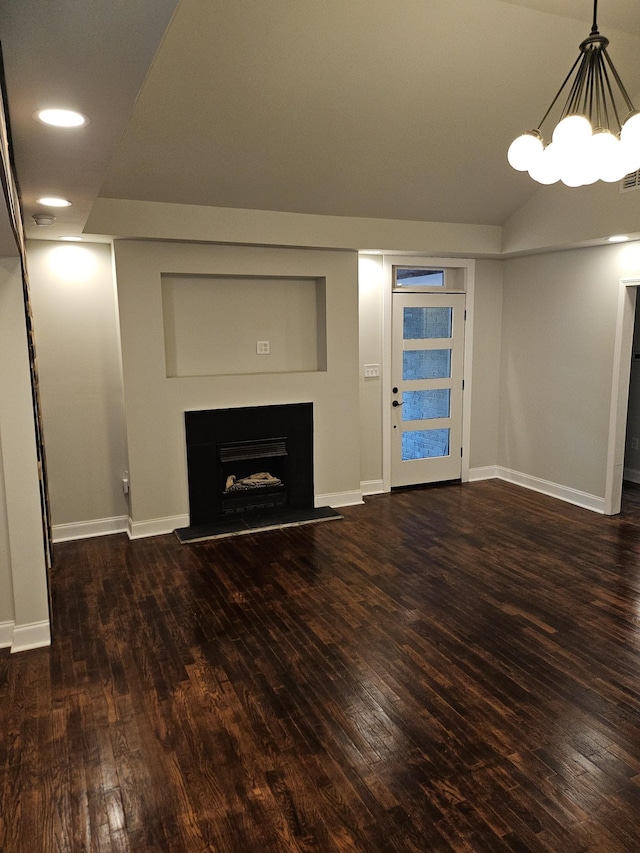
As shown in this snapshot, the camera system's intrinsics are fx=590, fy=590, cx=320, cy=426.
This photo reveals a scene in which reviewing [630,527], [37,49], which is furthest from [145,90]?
[630,527]

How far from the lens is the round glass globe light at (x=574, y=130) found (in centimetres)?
232

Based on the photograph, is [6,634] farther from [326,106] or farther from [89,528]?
[326,106]

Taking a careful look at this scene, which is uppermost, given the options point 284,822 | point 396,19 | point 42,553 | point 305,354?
point 396,19

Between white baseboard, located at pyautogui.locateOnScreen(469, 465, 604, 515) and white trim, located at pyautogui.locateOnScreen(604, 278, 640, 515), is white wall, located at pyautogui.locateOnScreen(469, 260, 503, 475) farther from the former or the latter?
white trim, located at pyautogui.locateOnScreen(604, 278, 640, 515)

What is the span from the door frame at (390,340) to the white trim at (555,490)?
47cm

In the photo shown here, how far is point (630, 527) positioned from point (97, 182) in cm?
476

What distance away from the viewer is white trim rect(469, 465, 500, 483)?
21.6 ft

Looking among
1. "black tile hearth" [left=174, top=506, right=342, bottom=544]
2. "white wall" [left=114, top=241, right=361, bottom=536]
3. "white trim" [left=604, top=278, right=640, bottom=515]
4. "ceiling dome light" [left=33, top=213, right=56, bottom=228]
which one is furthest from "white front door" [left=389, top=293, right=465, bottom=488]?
"ceiling dome light" [left=33, top=213, right=56, bottom=228]

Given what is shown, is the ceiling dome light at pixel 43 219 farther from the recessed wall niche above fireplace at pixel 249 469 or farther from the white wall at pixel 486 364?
the white wall at pixel 486 364

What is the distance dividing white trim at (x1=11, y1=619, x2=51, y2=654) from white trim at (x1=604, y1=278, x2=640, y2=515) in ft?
15.2

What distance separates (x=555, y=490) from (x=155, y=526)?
3.86 metres

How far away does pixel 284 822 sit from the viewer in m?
2.09

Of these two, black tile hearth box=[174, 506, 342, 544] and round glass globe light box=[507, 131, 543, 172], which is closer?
round glass globe light box=[507, 131, 543, 172]

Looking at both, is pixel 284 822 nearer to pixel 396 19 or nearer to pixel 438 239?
pixel 396 19
